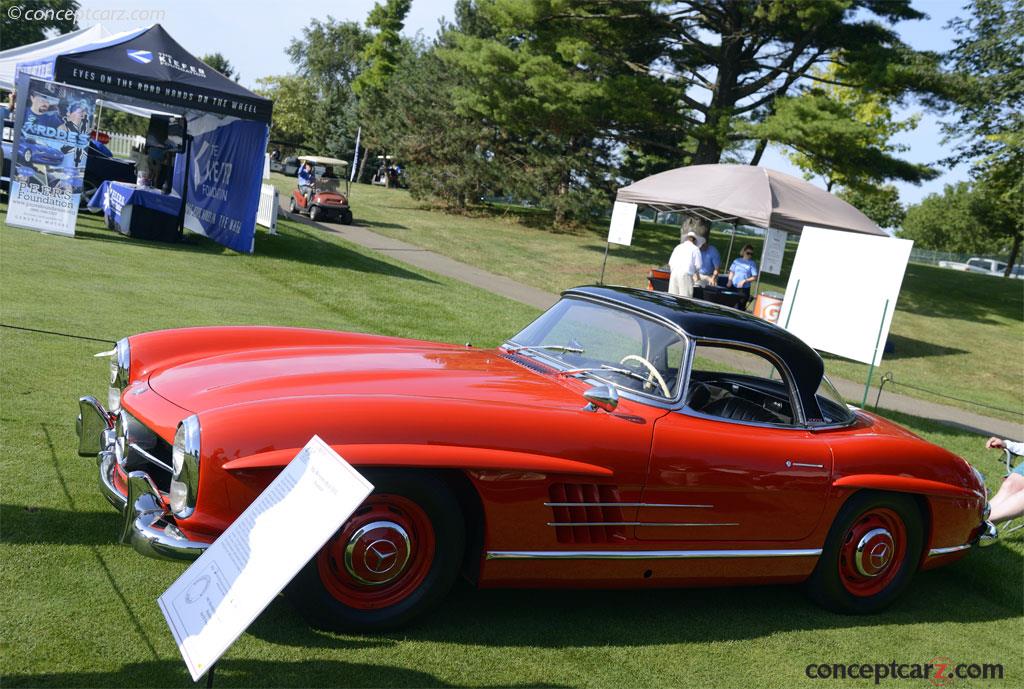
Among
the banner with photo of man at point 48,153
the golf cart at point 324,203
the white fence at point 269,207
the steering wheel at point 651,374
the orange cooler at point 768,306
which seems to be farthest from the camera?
the golf cart at point 324,203

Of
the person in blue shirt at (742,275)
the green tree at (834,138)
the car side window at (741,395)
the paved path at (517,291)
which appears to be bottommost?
the paved path at (517,291)

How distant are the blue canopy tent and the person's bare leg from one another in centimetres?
1263

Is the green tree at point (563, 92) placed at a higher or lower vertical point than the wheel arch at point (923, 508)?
higher

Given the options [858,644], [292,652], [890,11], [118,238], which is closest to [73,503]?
[292,652]

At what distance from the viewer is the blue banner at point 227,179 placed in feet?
50.2

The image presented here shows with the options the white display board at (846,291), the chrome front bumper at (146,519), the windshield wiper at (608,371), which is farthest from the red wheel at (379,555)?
the white display board at (846,291)

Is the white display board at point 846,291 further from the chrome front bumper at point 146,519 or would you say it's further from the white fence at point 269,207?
the white fence at point 269,207

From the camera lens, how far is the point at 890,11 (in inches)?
896

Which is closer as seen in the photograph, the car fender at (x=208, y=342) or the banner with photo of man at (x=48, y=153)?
the car fender at (x=208, y=342)

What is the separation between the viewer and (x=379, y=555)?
3.27m

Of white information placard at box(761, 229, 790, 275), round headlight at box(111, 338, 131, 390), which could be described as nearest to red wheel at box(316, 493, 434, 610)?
round headlight at box(111, 338, 131, 390)

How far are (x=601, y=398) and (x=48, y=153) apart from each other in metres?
13.3

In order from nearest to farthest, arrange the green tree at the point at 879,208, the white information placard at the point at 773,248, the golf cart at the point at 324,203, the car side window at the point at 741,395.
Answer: the car side window at the point at 741,395 < the white information placard at the point at 773,248 < the golf cart at the point at 324,203 < the green tree at the point at 879,208

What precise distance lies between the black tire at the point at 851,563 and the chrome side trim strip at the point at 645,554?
15cm
